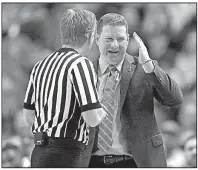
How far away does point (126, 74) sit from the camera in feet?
5.07

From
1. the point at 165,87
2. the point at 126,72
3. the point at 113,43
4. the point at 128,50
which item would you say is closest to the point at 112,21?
the point at 113,43

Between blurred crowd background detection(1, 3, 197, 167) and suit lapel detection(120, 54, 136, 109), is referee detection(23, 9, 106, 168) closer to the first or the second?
suit lapel detection(120, 54, 136, 109)

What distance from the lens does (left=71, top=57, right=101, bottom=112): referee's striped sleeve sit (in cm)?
119

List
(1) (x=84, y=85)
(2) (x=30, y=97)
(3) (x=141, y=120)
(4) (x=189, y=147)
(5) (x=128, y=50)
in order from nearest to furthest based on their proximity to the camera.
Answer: (1) (x=84, y=85)
(2) (x=30, y=97)
(3) (x=141, y=120)
(5) (x=128, y=50)
(4) (x=189, y=147)

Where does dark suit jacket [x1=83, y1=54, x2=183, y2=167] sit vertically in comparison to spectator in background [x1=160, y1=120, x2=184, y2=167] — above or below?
above

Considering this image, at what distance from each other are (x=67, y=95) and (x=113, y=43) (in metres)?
0.42

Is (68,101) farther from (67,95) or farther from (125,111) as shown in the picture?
(125,111)

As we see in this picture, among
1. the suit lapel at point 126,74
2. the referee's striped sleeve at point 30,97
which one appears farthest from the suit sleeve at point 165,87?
the referee's striped sleeve at point 30,97

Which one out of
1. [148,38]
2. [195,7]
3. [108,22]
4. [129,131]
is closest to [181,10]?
[195,7]

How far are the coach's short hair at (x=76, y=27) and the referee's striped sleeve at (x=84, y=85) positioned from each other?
8cm

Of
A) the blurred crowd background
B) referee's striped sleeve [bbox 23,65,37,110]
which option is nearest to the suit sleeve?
referee's striped sleeve [bbox 23,65,37,110]

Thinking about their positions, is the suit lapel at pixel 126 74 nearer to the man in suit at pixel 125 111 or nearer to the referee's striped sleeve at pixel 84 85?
the man in suit at pixel 125 111

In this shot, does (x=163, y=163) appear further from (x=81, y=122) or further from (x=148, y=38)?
(x=148, y=38)

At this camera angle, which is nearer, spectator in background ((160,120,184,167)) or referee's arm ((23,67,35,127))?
referee's arm ((23,67,35,127))
